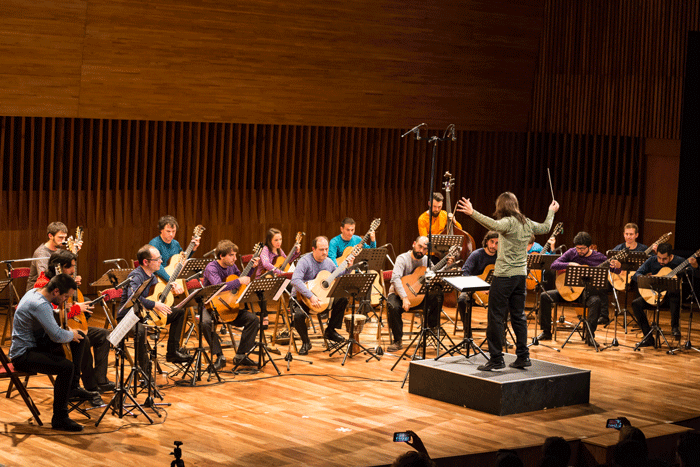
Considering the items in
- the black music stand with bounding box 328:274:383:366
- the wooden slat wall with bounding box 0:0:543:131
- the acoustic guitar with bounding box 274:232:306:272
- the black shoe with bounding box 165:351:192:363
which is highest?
the wooden slat wall with bounding box 0:0:543:131

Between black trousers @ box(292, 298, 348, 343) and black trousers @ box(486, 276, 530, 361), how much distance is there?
91.2 inches

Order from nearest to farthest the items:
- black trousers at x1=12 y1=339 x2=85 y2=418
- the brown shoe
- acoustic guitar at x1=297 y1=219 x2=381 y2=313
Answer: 1. black trousers at x1=12 y1=339 x2=85 y2=418
2. acoustic guitar at x1=297 y1=219 x2=381 y2=313
3. the brown shoe

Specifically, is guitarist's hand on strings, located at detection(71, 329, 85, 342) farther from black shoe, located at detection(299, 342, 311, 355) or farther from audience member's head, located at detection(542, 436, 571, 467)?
audience member's head, located at detection(542, 436, 571, 467)

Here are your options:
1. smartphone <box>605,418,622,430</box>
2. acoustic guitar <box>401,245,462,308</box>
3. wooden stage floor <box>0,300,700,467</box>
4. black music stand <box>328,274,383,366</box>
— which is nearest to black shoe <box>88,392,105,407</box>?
wooden stage floor <box>0,300,700,467</box>

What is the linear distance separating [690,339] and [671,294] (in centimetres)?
67

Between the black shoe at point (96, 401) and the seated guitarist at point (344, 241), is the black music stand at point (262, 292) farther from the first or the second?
the seated guitarist at point (344, 241)

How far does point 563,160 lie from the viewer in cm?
1432

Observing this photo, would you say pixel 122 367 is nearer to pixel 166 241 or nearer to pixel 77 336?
pixel 77 336

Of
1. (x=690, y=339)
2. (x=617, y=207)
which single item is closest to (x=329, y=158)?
(x=617, y=207)

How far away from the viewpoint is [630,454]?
3.89 metres

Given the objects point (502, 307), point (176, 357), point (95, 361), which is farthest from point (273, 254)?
point (502, 307)

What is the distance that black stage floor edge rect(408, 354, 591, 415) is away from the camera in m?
7.27

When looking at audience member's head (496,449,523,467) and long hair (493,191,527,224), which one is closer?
audience member's head (496,449,523,467)

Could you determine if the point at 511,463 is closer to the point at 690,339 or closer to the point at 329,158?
the point at 690,339
